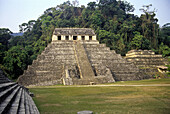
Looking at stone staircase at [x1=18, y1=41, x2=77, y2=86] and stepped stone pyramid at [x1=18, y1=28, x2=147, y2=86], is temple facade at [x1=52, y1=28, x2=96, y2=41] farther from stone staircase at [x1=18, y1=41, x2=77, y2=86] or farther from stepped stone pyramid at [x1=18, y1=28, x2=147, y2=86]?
stone staircase at [x1=18, y1=41, x2=77, y2=86]

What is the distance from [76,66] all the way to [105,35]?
81.6 ft

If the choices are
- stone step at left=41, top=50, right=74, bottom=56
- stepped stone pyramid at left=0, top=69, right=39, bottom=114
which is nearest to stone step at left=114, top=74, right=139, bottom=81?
stone step at left=41, top=50, right=74, bottom=56

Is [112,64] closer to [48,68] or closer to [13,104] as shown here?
[48,68]


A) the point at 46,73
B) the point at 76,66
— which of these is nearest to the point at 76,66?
the point at 76,66

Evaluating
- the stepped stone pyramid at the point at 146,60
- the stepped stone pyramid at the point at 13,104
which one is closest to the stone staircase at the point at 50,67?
the stepped stone pyramid at the point at 146,60

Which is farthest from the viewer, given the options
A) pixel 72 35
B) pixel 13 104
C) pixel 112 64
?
pixel 72 35

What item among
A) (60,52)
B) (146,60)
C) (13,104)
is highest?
(60,52)

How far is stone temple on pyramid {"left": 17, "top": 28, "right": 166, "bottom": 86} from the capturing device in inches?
1064

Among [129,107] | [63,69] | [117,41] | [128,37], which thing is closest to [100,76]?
[63,69]

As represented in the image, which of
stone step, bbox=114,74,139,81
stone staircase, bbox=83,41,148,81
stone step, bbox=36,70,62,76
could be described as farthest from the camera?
stone staircase, bbox=83,41,148,81

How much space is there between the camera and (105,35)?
53.8 meters

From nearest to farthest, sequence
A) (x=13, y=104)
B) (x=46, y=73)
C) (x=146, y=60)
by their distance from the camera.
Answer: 1. (x=13, y=104)
2. (x=46, y=73)
3. (x=146, y=60)

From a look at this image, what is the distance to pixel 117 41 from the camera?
54.3 meters

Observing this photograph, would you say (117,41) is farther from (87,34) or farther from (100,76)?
(100,76)
